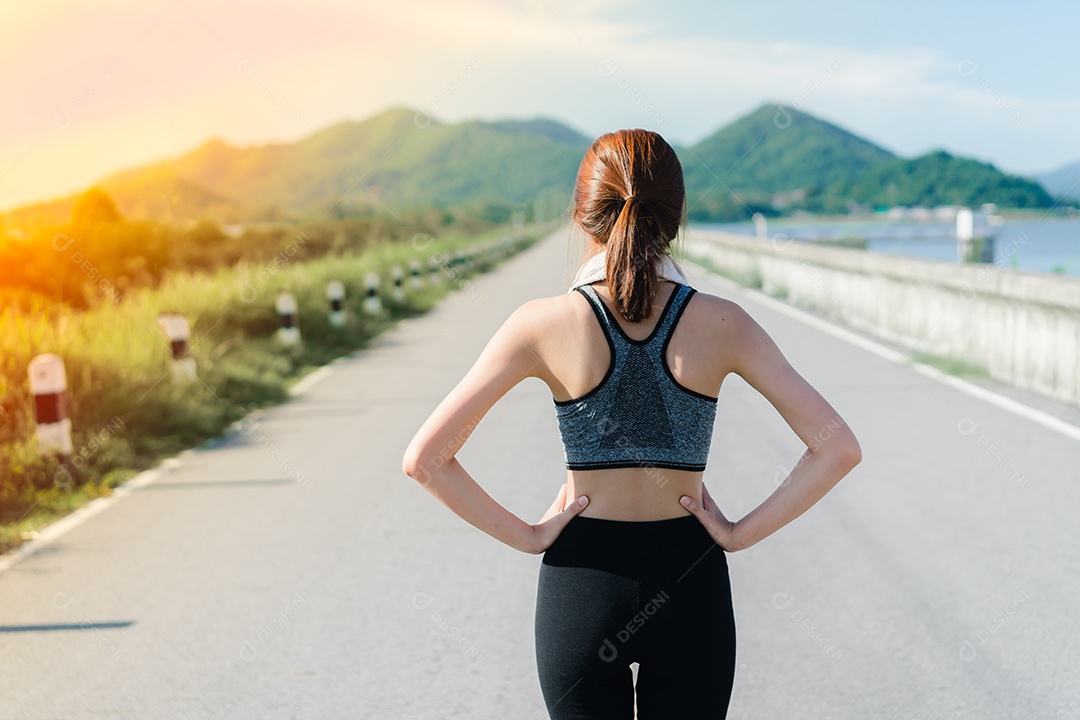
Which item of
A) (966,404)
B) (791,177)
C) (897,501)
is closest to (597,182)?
(897,501)

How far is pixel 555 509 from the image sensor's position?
2.26 metres

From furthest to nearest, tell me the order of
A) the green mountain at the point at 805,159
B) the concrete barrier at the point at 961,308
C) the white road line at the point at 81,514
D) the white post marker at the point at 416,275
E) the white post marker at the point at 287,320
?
the green mountain at the point at 805,159 < the white post marker at the point at 416,275 < the white post marker at the point at 287,320 < the concrete barrier at the point at 961,308 < the white road line at the point at 81,514

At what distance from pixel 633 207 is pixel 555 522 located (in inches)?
24.6

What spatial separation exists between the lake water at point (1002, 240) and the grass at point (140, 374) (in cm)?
864

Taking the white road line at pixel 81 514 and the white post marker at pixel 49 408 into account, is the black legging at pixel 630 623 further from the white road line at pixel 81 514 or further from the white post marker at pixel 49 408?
the white post marker at pixel 49 408

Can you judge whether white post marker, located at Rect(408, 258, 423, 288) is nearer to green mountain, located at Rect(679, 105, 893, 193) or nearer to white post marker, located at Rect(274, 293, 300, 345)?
white post marker, located at Rect(274, 293, 300, 345)

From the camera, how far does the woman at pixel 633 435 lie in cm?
212

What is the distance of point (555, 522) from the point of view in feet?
7.22

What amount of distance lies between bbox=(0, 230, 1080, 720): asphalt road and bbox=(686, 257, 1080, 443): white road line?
0.31 metres

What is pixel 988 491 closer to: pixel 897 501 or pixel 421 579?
pixel 897 501

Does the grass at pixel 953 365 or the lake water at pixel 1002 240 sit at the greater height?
the lake water at pixel 1002 240

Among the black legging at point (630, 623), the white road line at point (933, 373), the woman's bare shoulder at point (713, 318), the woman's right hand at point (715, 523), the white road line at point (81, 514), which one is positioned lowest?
the white road line at point (933, 373)

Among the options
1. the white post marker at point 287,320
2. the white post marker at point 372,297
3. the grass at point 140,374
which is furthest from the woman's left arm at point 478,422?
the white post marker at point 372,297

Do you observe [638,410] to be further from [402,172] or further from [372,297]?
[402,172]
